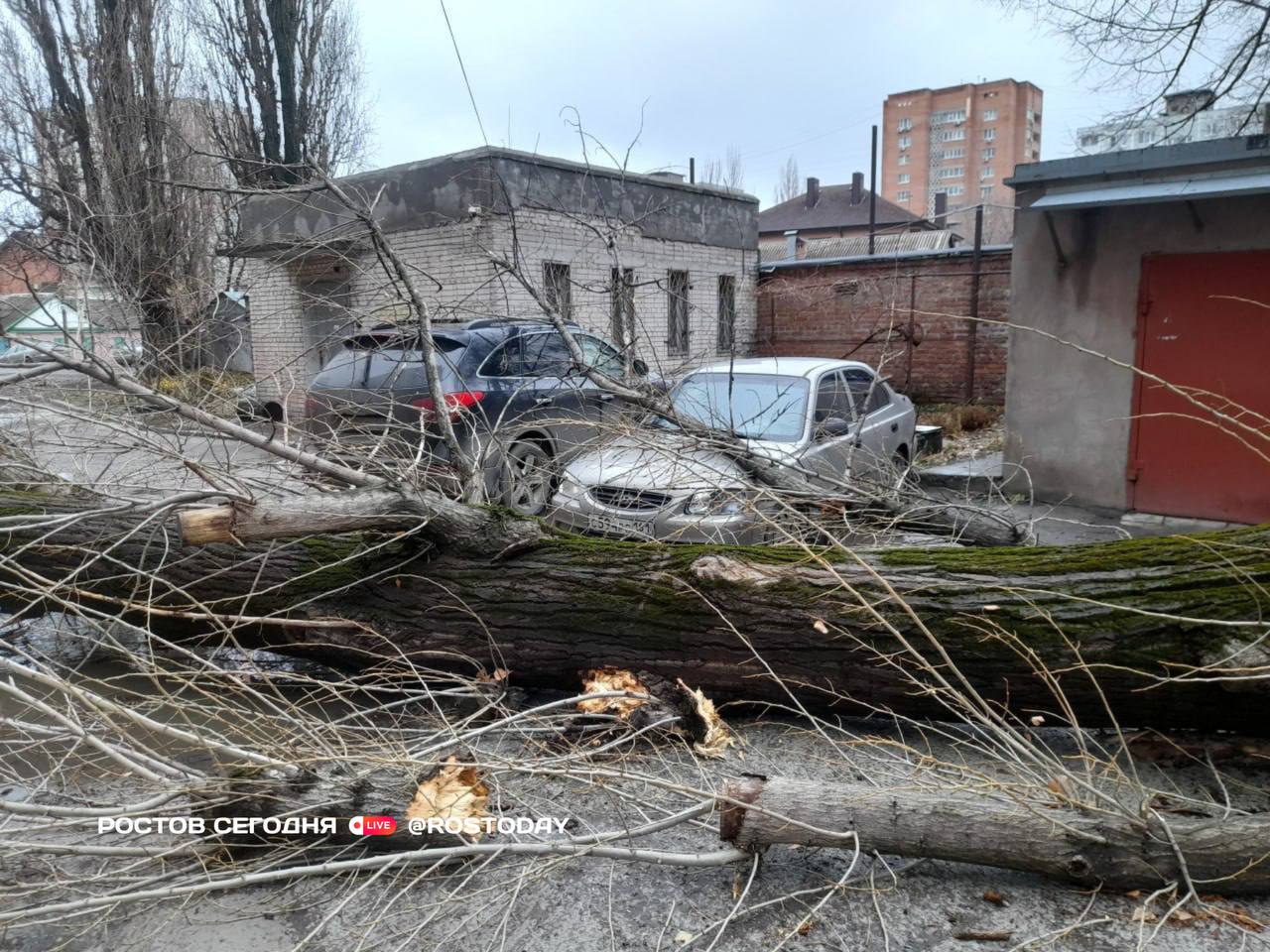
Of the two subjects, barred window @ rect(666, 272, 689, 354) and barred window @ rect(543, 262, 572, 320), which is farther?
barred window @ rect(666, 272, 689, 354)

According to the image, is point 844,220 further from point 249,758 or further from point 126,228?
point 249,758

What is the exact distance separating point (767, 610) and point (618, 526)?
1626 mm

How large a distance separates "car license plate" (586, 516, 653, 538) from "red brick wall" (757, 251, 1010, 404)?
9014mm

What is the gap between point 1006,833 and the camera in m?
2.55

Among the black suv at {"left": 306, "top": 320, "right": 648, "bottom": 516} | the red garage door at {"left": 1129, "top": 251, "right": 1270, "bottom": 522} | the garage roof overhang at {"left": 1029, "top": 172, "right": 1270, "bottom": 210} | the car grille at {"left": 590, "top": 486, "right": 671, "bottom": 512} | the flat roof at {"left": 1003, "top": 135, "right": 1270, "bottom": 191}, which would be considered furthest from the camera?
the red garage door at {"left": 1129, "top": 251, "right": 1270, "bottom": 522}

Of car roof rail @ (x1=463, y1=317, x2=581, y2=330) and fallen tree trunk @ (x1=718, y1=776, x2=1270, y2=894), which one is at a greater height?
car roof rail @ (x1=463, y1=317, x2=581, y2=330)

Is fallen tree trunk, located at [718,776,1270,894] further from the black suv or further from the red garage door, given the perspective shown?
the red garage door

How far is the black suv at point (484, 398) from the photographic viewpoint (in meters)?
5.01

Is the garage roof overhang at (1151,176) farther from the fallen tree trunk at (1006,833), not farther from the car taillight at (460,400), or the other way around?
the fallen tree trunk at (1006,833)

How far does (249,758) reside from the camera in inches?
103

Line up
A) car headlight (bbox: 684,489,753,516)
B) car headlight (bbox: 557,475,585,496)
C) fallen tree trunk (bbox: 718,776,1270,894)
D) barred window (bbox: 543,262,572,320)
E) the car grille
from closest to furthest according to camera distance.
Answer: fallen tree trunk (bbox: 718,776,1270,894), car headlight (bbox: 684,489,753,516), the car grille, car headlight (bbox: 557,475,585,496), barred window (bbox: 543,262,572,320)

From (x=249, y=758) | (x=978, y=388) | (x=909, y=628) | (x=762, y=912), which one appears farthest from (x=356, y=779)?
(x=978, y=388)

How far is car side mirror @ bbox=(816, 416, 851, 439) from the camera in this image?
626cm

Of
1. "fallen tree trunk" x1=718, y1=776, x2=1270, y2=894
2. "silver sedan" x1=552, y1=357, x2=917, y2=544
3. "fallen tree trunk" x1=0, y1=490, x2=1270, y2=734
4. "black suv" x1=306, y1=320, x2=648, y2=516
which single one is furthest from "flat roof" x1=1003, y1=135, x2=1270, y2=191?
"fallen tree trunk" x1=718, y1=776, x2=1270, y2=894
